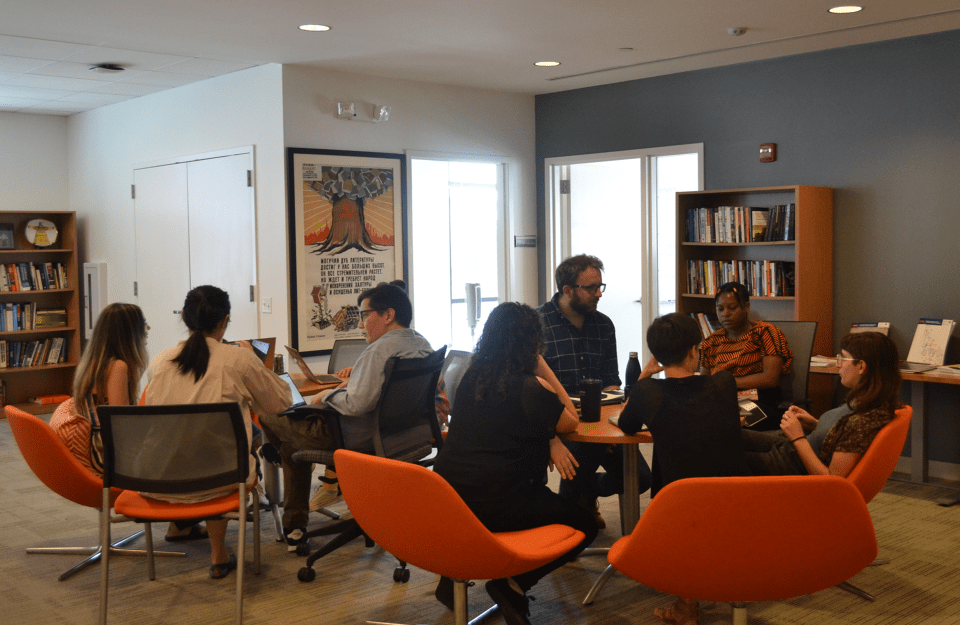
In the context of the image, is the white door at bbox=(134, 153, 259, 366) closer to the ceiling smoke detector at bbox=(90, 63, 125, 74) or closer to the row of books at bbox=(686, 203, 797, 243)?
the ceiling smoke detector at bbox=(90, 63, 125, 74)

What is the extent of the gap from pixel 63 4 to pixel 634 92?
4.12 m

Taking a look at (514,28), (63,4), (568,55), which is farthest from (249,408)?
(568,55)

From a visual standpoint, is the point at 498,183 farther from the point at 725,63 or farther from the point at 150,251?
the point at 150,251

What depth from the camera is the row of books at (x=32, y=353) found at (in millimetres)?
7836

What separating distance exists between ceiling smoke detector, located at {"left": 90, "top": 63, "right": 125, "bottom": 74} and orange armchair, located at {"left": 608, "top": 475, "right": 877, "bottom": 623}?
5.36m

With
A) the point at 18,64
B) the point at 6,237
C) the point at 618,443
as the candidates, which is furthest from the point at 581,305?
the point at 6,237

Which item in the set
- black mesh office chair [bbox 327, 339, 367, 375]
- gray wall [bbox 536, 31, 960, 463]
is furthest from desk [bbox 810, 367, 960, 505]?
black mesh office chair [bbox 327, 339, 367, 375]

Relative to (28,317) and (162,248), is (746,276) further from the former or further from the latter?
(28,317)

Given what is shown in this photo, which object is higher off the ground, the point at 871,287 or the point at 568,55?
the point at 568,55

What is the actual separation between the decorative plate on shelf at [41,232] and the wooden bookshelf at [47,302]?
64mm

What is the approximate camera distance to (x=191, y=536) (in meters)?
4.23

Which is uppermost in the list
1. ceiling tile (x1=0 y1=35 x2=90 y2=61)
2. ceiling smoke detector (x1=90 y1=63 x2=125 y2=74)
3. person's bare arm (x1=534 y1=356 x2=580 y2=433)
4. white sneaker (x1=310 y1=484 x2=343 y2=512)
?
ceiling smoke detector (x1=90 y1=63 x2=125 y2=74)

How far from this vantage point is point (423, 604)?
3396 millimetres

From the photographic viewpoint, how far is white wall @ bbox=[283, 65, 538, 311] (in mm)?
6133
